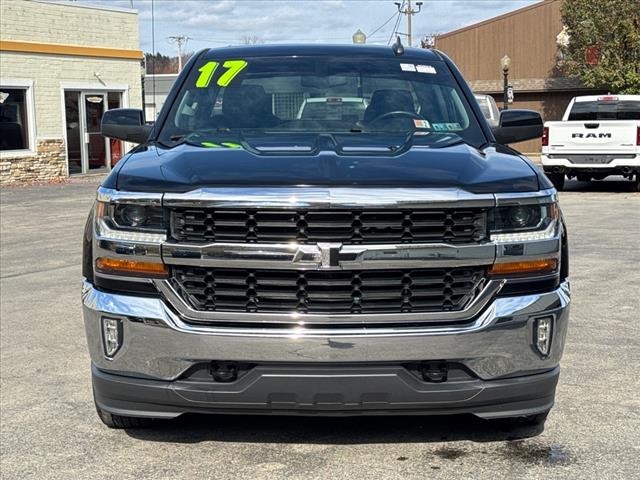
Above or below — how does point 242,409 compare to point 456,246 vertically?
below

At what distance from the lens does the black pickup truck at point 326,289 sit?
11.0ft

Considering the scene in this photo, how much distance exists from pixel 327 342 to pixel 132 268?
871mm

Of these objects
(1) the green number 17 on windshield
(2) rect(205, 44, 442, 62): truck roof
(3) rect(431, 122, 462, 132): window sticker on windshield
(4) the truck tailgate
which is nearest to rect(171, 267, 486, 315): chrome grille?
(3) rect(431, 122, 462, 132): window sticker on windshield

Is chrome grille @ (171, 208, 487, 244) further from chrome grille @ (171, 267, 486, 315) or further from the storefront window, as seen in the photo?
the storefront window

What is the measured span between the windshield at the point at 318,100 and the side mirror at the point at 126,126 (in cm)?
25

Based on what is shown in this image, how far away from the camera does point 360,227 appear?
133 inches

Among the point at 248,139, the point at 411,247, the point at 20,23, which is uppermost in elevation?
the point at 20,23

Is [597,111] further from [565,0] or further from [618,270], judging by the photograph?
[565,0]

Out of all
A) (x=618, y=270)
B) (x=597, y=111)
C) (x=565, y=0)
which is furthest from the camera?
(x=565, y=0)

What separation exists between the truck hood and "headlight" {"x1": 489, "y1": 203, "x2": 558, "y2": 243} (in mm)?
87

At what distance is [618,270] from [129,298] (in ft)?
21.2

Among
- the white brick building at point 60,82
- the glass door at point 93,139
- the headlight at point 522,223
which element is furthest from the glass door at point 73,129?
the headlight at point 522,223

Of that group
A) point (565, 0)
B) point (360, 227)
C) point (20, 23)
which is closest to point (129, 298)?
point (360, 227)

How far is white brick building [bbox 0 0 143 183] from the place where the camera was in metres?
22.0
